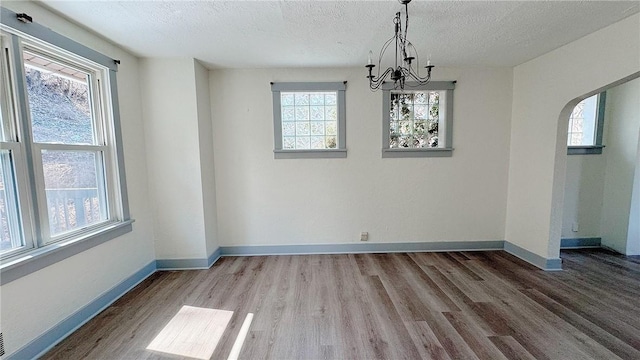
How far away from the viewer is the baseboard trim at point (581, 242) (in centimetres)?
366

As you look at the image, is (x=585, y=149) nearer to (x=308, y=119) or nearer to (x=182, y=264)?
(x=308, y=119)

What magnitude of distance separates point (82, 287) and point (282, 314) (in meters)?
1.72

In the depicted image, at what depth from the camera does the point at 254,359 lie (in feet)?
5.70

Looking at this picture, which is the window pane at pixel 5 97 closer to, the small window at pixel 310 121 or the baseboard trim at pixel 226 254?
the baseboard trim at pixel 226 254

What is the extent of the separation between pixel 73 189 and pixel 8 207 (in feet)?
1.70

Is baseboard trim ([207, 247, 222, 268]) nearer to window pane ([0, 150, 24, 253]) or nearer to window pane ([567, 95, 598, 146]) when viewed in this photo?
window pane ([0, 150, 24, 253])

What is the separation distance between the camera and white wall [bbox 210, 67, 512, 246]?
3.42 meters

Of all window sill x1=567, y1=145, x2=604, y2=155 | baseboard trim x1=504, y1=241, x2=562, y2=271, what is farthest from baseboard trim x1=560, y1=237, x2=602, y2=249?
window sill x1=567, y1=145, x2=604, y2=155

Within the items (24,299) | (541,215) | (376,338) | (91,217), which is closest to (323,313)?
(376,338)

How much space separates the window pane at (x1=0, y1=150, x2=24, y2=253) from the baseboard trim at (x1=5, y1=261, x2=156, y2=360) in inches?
27.0

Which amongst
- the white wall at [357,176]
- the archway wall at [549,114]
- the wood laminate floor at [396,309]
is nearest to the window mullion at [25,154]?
the wood laminate floor at [396,309]

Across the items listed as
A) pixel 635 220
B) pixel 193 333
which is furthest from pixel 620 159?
pixel 193 333

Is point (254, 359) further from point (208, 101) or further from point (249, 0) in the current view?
point (208, 101)

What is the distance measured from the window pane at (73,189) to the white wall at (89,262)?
28 centimetres
